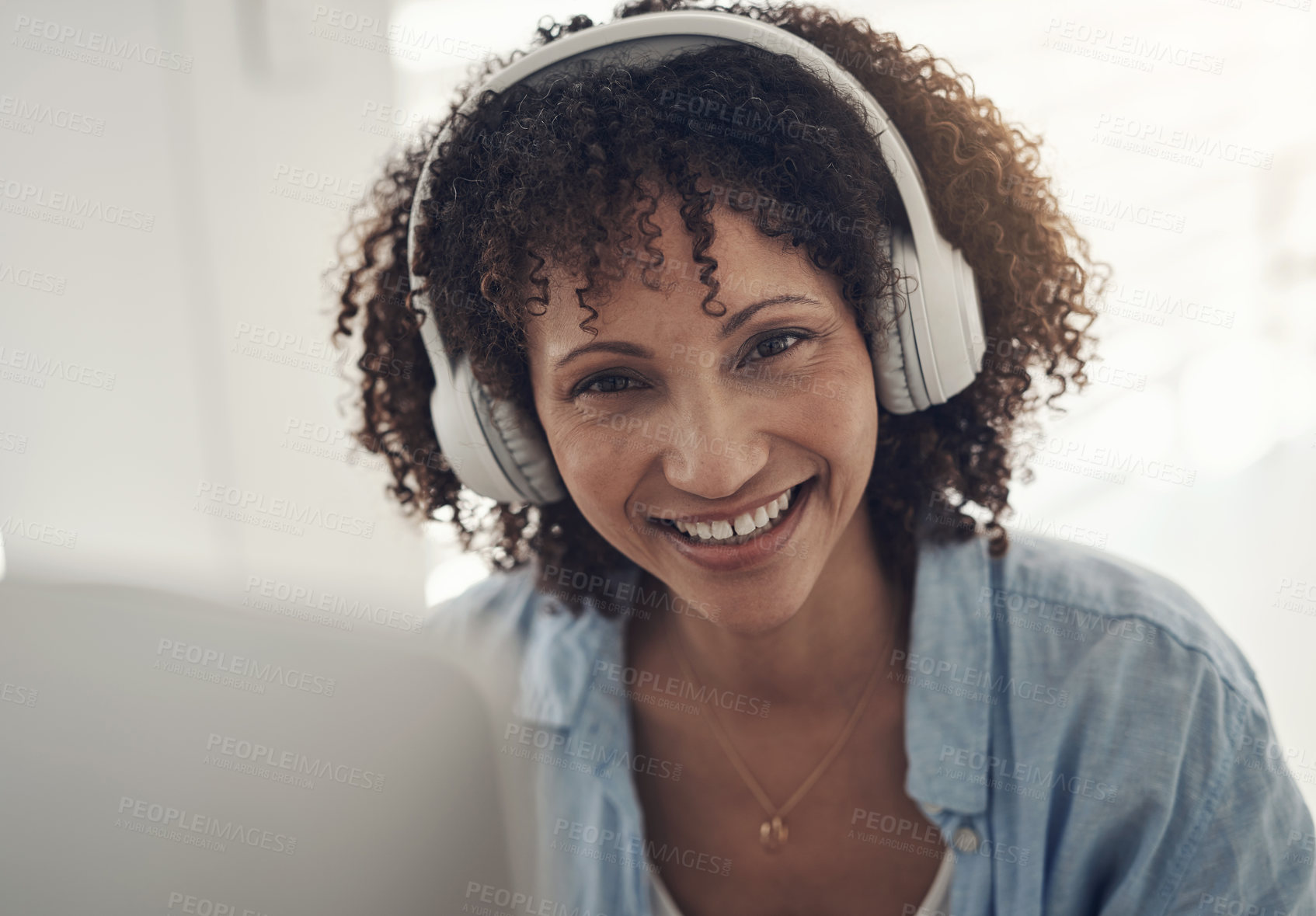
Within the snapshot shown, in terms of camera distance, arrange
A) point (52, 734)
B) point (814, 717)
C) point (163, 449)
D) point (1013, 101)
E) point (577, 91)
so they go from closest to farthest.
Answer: point (52, 734) → point (577, 91) → point (814, 717) → point (1013, 101) → point (163, 449)

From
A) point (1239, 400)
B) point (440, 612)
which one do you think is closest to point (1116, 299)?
point (1239, 400)

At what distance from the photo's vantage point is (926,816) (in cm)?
108

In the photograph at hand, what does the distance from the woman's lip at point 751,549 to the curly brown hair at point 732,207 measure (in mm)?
185

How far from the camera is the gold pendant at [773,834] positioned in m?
1.14

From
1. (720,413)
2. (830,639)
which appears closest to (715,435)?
(720,413)

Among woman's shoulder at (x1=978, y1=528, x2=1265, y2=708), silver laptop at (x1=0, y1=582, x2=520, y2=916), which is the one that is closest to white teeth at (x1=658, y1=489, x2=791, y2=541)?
woman's shoulder at (x1=978, y1=528, x2=1265, y2=708)

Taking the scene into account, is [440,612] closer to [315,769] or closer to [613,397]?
[613,397]

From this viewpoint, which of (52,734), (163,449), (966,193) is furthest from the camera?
(163,449)

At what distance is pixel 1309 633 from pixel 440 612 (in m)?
1.44

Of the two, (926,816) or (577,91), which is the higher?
(577,91)

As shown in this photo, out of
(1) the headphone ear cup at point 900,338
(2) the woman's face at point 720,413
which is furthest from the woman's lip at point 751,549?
(1) the headphone ear cup at point 900,338

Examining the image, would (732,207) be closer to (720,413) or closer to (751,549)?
(720,413)

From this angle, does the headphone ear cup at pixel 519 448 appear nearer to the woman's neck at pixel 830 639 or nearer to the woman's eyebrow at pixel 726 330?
the woman's eyebrow at pixel 726 330

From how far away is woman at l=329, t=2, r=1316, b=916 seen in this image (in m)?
0.90
